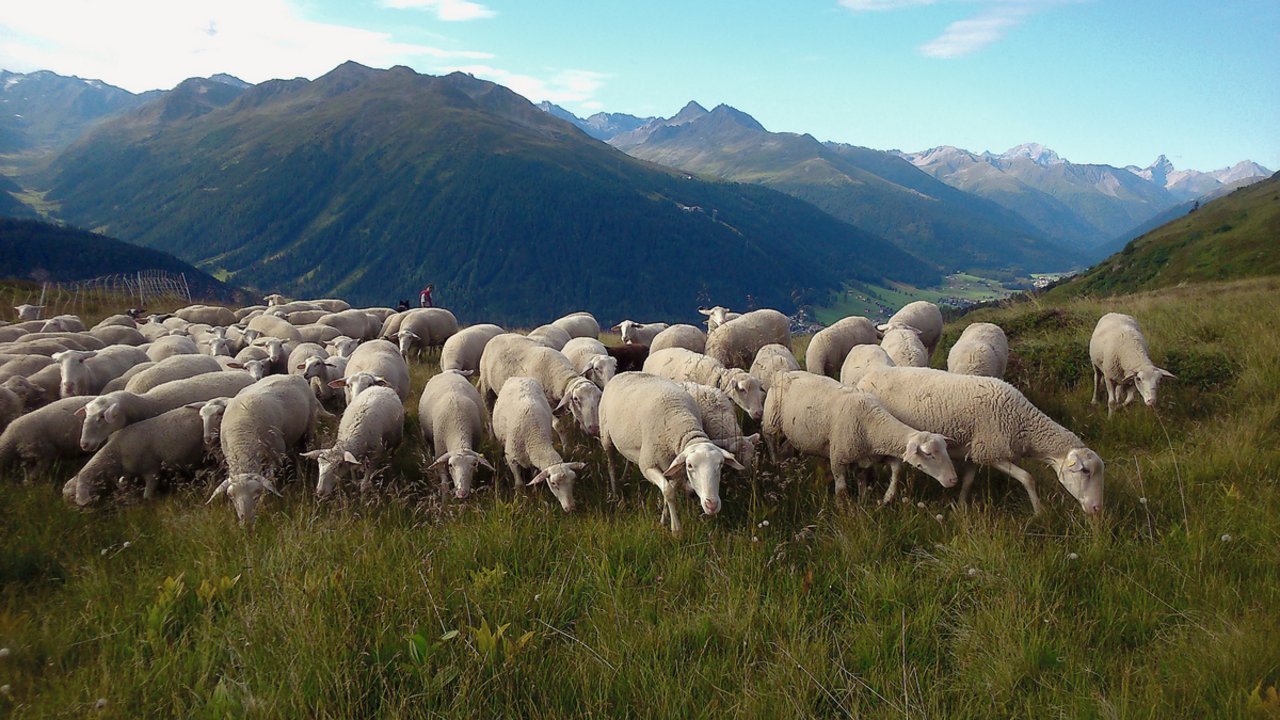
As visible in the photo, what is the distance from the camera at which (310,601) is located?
3.85 meters

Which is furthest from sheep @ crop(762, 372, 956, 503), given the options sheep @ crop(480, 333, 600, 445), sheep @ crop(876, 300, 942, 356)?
sheep @ crop(876, 300, 942, 356)

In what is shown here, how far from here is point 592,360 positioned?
390 inches

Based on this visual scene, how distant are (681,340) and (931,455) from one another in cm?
707

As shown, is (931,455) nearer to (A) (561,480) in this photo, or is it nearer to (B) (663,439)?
(B) (663,439)

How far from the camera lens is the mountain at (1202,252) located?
6244 centimetres

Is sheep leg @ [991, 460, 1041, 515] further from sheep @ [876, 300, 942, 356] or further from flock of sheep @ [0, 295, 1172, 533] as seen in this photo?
sheep @ [876, 300, 942, 356]

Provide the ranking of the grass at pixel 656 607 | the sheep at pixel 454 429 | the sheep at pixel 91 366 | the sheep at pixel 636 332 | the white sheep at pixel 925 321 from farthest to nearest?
the sheep at pixel 636 332
the white sheep at pixel 925 321
the sheep at pixel 91 366
the sheep at pixel 454 429
the grass at pixel 656 607

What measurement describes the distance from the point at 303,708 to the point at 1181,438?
960cm

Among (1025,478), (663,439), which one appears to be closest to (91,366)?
(663,439)

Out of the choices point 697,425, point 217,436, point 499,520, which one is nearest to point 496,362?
point 217,436

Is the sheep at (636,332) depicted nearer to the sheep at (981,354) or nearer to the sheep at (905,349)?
the sheep at (905,349)

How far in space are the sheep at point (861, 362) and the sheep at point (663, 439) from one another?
3.13 m

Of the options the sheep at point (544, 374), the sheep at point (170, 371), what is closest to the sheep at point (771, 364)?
the sheep at point (544, 374)

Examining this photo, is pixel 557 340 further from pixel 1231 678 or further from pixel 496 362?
pixel 1231 678
